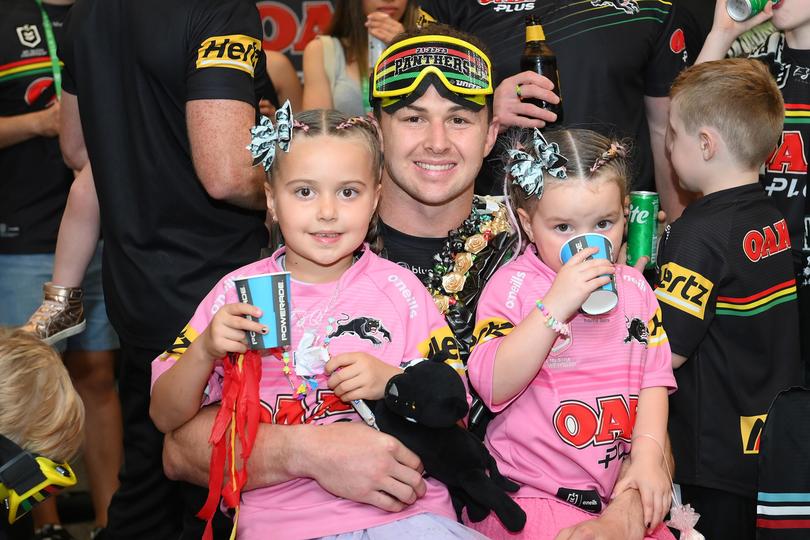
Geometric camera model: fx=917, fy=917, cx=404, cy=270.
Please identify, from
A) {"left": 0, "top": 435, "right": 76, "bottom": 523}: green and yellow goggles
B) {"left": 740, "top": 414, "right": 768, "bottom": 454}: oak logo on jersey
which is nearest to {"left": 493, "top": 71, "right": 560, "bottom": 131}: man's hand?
{"left": 740, "top": 414, "right": 768, "bottom": 454}: oak logo on jersey

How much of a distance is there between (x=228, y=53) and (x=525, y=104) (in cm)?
93

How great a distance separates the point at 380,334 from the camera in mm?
2318

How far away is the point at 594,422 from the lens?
2.32 m

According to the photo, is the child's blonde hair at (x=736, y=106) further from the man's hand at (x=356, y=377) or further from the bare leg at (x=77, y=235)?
the bare leg at (x=77, y=235)

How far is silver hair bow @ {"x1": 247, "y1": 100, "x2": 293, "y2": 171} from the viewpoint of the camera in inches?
93.0

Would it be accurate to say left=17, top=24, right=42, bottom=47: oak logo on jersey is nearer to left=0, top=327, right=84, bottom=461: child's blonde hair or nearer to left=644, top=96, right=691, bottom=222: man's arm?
left=0, top=327, right=84, bottom=461: child's blonde hair

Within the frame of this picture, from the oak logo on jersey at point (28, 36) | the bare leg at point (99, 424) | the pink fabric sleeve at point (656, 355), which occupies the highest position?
the oak logo on jersey at point (28, 36)

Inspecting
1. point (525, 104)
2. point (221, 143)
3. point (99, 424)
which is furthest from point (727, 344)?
point (99, 424)

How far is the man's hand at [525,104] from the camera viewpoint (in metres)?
2.91

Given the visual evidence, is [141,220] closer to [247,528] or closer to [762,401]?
[247,528]

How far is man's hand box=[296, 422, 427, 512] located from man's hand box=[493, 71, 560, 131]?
1200mm

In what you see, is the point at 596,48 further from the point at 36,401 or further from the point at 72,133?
the point at 36,401

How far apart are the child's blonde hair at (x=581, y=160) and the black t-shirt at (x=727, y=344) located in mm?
328

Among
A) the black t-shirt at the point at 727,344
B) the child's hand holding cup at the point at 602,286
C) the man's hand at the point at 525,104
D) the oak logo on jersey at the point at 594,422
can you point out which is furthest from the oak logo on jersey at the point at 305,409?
the man's hand at the point at 525,104
